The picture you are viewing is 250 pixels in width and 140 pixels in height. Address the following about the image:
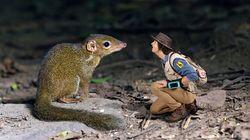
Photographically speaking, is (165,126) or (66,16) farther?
(66,16)

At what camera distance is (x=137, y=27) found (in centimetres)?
1116

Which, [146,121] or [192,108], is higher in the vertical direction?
[192,108]

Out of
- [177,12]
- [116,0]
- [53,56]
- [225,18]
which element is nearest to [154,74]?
[53,56]

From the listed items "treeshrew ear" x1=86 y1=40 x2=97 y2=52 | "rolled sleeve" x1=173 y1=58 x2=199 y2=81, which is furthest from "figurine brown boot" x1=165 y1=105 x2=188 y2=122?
"treeshrew ear" x1=86 y1=40 x2=97 y2=52

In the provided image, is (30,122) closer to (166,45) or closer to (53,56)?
(53,56)

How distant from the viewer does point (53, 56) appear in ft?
21.1

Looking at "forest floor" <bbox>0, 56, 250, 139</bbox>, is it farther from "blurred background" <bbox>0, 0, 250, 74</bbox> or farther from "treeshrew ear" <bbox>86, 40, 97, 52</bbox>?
"blurred background" <bbox>0, 0, 250, 74</bbox>

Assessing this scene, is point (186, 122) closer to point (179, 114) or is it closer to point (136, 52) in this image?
point (179, 114)

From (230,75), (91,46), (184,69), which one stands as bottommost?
(230,75)

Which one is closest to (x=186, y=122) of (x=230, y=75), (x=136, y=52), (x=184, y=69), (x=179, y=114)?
(x=179, y=114)

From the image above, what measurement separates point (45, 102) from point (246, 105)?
213cm

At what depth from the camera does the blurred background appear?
864cm

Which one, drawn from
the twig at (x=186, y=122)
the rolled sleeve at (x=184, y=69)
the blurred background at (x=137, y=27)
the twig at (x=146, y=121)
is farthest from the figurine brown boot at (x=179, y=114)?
the blurred background at (x=137, y=27)

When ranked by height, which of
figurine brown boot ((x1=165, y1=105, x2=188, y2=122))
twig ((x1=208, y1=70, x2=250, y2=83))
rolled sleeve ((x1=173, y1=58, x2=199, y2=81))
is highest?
rolled sleeve ((x1=173, y1=58, x2=199, y2=81))
